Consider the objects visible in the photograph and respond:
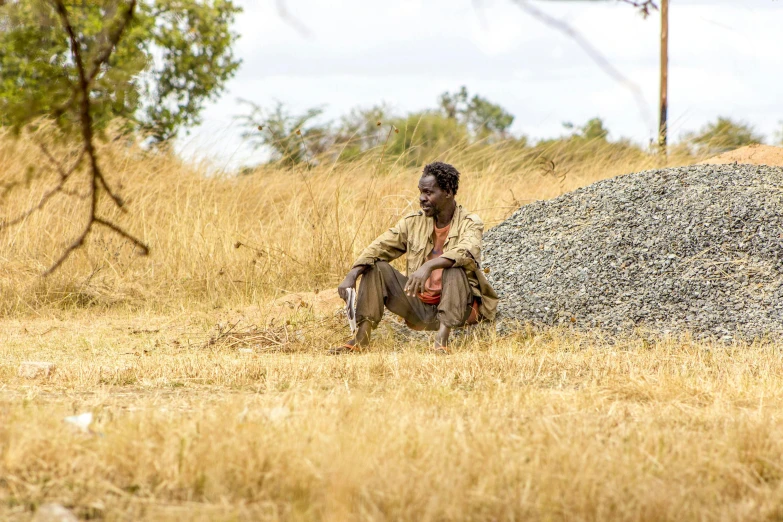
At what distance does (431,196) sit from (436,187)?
6 centimetres

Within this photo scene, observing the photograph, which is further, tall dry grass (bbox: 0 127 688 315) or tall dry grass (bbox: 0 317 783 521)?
tall dry grass (bbox: 0 127 688 315)

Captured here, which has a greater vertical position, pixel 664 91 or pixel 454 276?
pixel 664 91

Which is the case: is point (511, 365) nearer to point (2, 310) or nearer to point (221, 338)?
point (221, 338)

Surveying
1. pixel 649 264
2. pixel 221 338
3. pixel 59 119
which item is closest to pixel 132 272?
pixel 221 338

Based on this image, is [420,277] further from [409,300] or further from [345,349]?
[345,349]

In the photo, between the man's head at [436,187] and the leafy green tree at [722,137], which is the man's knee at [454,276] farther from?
the leafy green tree at [722,137]

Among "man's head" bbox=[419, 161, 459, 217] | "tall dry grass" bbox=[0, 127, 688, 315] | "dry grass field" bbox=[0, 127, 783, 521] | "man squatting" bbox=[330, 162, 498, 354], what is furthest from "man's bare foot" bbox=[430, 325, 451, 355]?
"tall dry grass" bbox=[0, 127, 688, 315]

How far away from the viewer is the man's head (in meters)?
5.50

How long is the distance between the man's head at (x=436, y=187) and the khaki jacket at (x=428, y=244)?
0.46 ft

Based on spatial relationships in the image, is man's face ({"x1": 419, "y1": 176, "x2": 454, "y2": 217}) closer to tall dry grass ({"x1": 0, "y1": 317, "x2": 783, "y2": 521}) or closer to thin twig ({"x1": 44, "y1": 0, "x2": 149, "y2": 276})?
tall dry grass ({"x1": 0, "y1": 317, "x2": 783, "y2": 521})

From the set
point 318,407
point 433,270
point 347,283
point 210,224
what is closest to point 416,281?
point 433,270

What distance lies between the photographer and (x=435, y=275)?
588cm

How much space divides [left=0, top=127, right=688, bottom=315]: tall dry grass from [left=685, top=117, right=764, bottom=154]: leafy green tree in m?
2.07

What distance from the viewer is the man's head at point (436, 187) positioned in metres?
5.50
